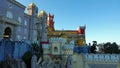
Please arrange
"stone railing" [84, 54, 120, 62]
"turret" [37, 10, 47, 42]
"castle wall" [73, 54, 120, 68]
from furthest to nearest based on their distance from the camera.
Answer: "turret" [37, 10, 47, 42] → "stone railing" [84, 54, 120, 62] → "castle wall" [73, 54, 120, 68]

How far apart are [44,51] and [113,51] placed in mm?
30175

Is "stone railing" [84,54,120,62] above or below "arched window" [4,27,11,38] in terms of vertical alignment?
below

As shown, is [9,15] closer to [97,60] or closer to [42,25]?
[42,25]

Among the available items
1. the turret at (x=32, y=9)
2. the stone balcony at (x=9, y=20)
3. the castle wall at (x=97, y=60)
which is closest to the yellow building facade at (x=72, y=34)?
the turret at (x=32, y=9)

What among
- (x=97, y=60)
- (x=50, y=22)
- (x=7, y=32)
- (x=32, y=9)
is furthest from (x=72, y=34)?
(x=7, y=32)

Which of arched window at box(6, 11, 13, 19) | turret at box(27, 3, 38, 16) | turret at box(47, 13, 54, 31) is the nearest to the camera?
arched window at box(6, 11, 13, 19)

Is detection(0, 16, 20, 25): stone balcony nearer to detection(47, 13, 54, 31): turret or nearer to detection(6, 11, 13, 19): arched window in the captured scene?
detection(6, 11, 13, 19): arched window

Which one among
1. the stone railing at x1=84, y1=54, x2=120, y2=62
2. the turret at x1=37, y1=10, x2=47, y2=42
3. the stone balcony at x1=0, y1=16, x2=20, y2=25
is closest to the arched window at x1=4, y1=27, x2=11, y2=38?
the stone balcony at x1=0, y1=16, x2=20, y2=25

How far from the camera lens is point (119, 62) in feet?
156

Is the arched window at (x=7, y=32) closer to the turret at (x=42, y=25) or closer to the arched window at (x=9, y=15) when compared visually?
the arched window at (x=9, y=15)

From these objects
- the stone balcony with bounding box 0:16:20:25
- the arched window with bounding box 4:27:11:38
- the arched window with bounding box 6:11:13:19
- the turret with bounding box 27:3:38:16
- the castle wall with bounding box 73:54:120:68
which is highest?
the turret with bounding box 27:3:38:16

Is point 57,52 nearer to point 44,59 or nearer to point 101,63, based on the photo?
point 44,59

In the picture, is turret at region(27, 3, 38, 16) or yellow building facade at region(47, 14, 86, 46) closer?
turret at region(27, 3, 38, 16)

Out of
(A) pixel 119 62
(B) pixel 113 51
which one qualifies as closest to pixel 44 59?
(A) pixel 119 62
